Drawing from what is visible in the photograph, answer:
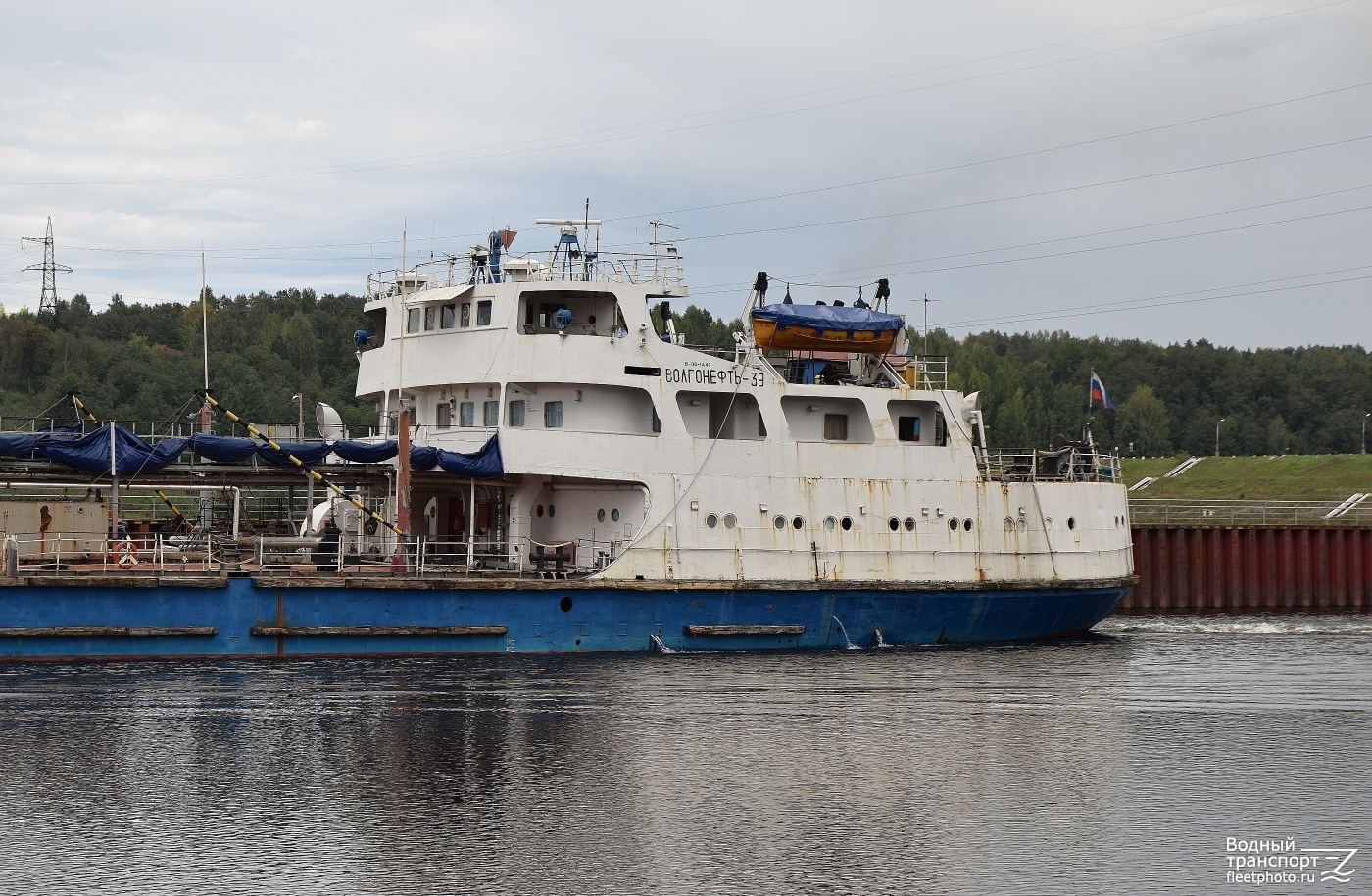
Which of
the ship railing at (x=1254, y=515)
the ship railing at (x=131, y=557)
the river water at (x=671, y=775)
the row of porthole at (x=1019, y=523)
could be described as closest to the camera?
the river water at (x=671, y=775)

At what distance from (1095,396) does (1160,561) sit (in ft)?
34.3

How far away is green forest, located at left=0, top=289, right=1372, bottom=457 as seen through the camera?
67.6 meters

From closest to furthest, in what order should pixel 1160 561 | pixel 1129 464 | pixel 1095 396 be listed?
pixel 1095 396, pixel 1160 561, pixel 1129 464

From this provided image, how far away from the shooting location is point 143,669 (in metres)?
25.2

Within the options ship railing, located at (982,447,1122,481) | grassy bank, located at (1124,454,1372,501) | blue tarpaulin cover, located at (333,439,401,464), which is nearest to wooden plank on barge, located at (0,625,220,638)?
blue tarpaulin cover, located at (333,439,401,464)

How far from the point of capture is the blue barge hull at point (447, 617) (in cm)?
2517

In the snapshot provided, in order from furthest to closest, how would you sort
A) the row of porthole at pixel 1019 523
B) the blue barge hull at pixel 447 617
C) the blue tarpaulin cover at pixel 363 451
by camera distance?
the row of porthole at pixel 1019 523 < the blue tarpaulin cover at pixel 363 451 < the blue barge hull at pixel 447 617

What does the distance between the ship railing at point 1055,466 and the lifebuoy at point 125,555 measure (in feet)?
53.8

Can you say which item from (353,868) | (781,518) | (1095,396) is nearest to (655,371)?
(781,518)

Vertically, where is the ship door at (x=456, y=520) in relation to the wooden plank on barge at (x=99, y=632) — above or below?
above

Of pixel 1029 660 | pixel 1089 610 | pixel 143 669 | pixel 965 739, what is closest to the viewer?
pixel 965 739

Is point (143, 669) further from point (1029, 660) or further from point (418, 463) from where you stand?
point (1029, 660)

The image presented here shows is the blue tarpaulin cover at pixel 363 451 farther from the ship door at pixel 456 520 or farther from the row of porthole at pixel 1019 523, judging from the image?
the row of porthole at pixel 1019 523

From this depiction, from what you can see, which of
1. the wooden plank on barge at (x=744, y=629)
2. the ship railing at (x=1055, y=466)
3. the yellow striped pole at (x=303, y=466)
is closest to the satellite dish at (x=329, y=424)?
the yellow striped pole at (x=303, y=466)
